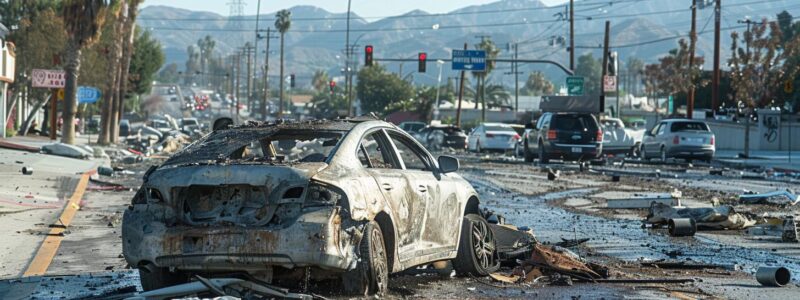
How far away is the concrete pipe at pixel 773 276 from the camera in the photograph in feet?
35.8

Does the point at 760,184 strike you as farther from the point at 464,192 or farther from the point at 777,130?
the point at 777,130

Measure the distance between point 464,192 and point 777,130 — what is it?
174ft

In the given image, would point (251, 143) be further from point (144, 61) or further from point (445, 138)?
point (144, 61)

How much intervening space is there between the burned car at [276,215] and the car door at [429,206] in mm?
65

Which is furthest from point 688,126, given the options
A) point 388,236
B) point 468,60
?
point 388,236

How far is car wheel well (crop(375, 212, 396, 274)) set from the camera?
9.72m

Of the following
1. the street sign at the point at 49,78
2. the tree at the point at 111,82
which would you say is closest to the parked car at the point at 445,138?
the tree at the point at 111,82

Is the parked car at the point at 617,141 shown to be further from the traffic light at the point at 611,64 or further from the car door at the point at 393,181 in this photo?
the car door at the point at 393,181

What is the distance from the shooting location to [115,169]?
3538cm

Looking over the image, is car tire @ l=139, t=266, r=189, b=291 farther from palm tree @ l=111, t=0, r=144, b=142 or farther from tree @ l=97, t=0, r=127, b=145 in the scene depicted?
palm tree @ l=111, t=0, r=144, b=142

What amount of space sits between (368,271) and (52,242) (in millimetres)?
6668

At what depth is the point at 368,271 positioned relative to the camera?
30.2ft

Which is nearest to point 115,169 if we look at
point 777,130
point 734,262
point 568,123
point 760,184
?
point 568,123

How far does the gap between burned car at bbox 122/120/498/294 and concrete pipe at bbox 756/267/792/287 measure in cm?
294
